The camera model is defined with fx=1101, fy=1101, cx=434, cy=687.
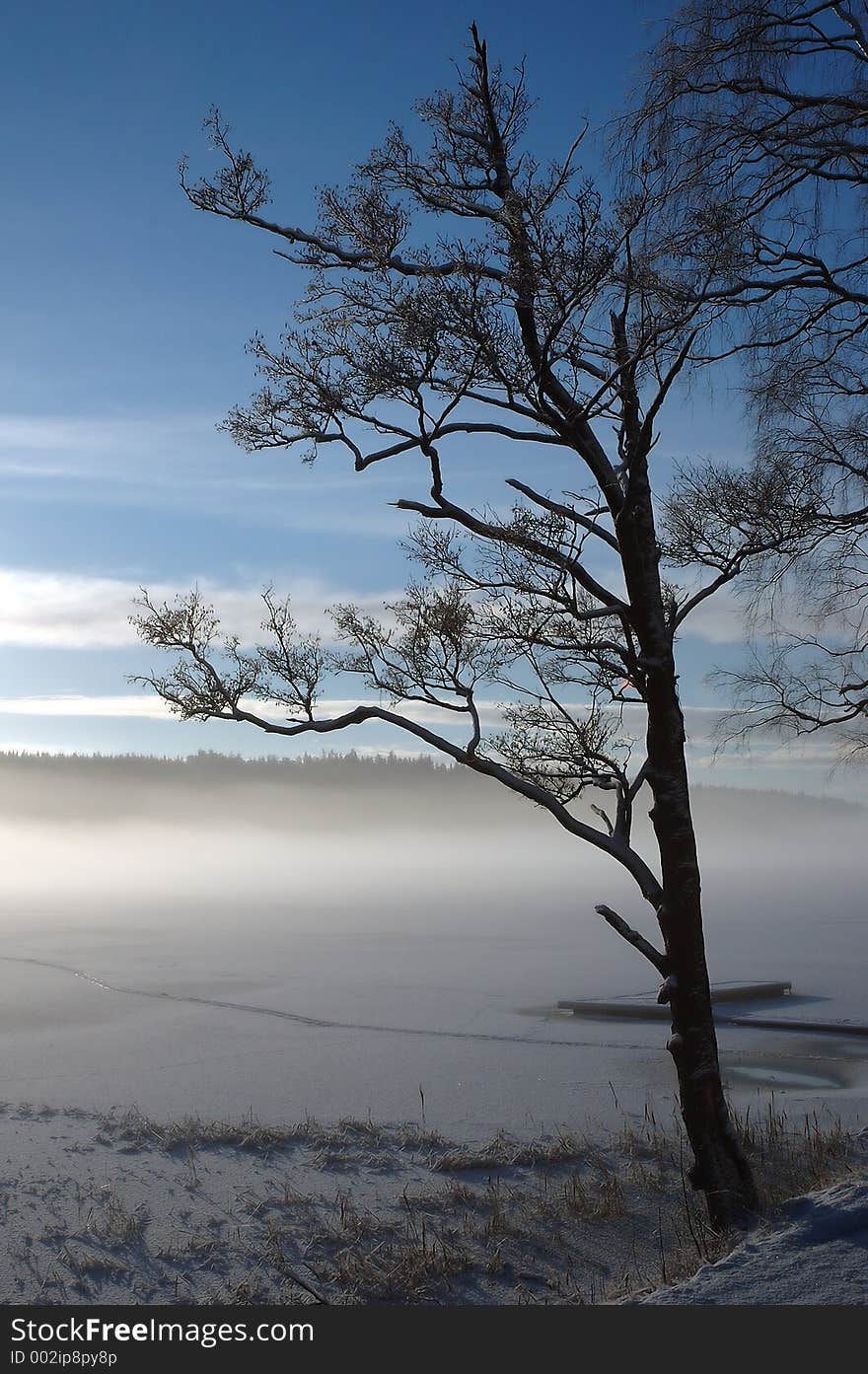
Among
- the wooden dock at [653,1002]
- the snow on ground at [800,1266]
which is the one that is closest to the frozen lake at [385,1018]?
the wooden dock at [653,1002]

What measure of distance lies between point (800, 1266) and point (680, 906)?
9.47ft

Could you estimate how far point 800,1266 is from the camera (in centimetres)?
600

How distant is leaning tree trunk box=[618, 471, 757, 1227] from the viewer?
8180 millimetres

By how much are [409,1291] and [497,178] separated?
800cm

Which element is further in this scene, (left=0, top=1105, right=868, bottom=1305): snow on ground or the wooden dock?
the wooden dock

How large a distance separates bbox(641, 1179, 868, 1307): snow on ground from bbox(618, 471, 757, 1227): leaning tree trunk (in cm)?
131

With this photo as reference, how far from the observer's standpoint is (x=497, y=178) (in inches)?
335

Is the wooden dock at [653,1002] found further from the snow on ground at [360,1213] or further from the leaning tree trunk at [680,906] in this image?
the leaning tree trunk at [680,906]

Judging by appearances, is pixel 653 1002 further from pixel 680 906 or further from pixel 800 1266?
pixel 800 1266

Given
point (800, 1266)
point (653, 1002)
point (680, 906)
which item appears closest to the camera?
point (800, 1266)

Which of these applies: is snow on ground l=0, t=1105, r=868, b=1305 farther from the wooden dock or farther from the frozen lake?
the wooden dock

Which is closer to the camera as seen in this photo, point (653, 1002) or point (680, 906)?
point (680, 906)

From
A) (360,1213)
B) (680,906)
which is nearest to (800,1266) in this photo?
(680,906)

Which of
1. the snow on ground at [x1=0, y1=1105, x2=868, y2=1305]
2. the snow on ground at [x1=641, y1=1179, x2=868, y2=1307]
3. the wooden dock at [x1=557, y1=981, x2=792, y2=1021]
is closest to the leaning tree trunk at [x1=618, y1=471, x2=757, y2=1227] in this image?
the snow on ground at [x1=0, y1=1105, x2=868, y2=1305]
